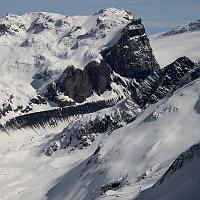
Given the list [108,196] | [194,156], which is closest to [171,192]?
[194,156]

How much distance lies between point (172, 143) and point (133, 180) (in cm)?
2364

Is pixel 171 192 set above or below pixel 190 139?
above

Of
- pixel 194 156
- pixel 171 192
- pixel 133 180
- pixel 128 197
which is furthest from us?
pixel 133 180

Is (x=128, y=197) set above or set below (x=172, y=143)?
above

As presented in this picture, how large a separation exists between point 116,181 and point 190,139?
2577cm

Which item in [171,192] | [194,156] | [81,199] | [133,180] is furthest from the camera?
[81,199]

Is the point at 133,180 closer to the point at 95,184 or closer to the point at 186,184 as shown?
the point at 95,184

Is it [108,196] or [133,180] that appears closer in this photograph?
[108,196]

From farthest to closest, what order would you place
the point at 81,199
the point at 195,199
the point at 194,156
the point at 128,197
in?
1. the point at 81,199
2. the point at 128,197
3. the point at 194,156
4. the point at 195,199

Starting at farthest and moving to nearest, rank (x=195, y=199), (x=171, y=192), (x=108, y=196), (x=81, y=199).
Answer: (x=81, y=199) < (x=108, y=196) < (x=171, y=192) < (x=195, y=199)

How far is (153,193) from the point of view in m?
98.9

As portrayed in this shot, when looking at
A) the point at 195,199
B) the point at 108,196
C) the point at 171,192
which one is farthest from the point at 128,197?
the point at 195,199

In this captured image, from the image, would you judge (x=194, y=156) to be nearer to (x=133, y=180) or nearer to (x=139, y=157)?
(x=133, y=180)

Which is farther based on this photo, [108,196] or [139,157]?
[139,157]
